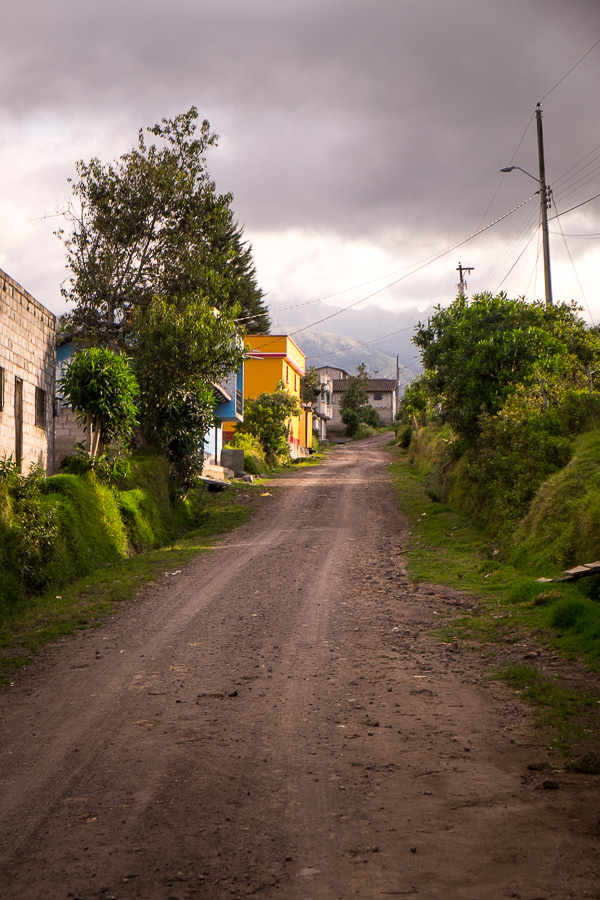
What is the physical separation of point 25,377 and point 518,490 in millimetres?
10450

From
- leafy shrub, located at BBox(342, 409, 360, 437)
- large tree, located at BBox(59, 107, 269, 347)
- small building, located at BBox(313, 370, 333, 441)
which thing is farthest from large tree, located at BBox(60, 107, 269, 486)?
leafy shrub, located at BBox(342, 409, 360, 437)

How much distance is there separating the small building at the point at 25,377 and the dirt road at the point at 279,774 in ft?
22.6

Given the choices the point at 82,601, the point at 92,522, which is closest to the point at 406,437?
the point at 92,522

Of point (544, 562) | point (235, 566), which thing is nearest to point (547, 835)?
point (544, 562)

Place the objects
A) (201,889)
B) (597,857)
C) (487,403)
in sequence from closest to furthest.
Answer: (201,889) < (597,857) < (487,403)

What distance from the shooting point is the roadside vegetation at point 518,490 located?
9.21 m

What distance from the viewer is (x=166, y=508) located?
21297 millimetres

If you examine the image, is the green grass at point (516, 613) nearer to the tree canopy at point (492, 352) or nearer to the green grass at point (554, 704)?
the green grass at point (554, 704)

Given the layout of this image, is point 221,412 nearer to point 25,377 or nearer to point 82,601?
point 25,377

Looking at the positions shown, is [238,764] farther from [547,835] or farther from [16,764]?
[547,835]

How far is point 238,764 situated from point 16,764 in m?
1.59

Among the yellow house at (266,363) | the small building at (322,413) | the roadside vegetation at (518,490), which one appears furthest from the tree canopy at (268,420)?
the small building at (322,413)

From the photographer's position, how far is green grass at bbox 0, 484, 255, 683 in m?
9.59

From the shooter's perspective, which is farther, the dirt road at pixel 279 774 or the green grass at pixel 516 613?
the green grass at pixel 516 613
